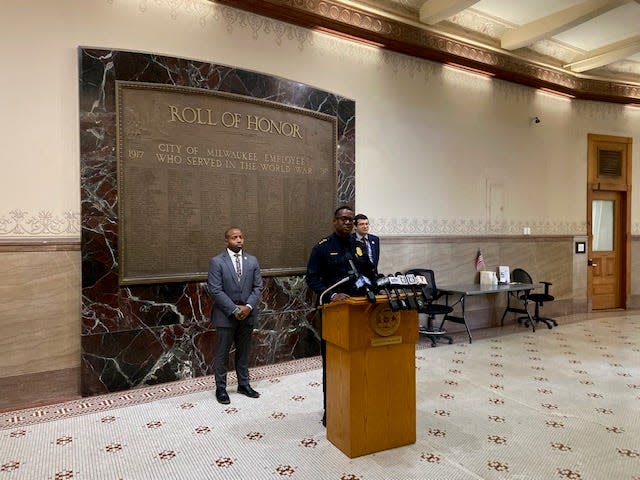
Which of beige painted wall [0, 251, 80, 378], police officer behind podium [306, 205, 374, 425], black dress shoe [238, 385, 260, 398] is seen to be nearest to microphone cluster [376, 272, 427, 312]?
police officer behind podium [306, 205, 374, 425]

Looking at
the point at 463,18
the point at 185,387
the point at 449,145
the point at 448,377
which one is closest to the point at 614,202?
the point at 449,145

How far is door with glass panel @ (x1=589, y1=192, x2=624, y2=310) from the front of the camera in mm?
8414

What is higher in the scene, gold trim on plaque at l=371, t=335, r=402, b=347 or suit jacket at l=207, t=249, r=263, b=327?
suit jacket at l=207, t=249, r=263, b=327

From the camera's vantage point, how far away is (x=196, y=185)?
4.52 meters

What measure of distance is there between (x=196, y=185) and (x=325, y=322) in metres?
2.25

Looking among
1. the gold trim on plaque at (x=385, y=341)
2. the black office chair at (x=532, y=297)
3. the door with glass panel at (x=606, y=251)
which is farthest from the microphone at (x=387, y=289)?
the door with glass panel at (x=606, y=251)

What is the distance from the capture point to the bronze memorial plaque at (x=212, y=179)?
423 centimetres

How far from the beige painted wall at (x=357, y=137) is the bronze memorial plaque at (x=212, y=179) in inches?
18.3

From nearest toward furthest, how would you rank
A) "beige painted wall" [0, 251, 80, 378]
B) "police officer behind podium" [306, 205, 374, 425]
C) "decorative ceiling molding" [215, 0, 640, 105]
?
"police officer behind podium" [306, 205, 374, 425] → "beige painted wall" [0, 251, 80, 378] → "decorative ceiling molding" [215, 0, 640, 105]

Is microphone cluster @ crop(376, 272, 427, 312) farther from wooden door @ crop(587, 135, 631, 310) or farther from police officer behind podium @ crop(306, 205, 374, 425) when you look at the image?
wooden door @ crop(587, 135, 631, 310)

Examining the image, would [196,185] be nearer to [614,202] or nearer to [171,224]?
[171,224]

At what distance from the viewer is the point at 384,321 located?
2.88 metres

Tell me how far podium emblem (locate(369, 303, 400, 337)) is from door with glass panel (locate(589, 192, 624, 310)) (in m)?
7.16

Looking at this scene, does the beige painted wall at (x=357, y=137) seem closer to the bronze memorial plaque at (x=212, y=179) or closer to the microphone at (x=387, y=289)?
the bronze memorial plaque at (x=212, y=179)
